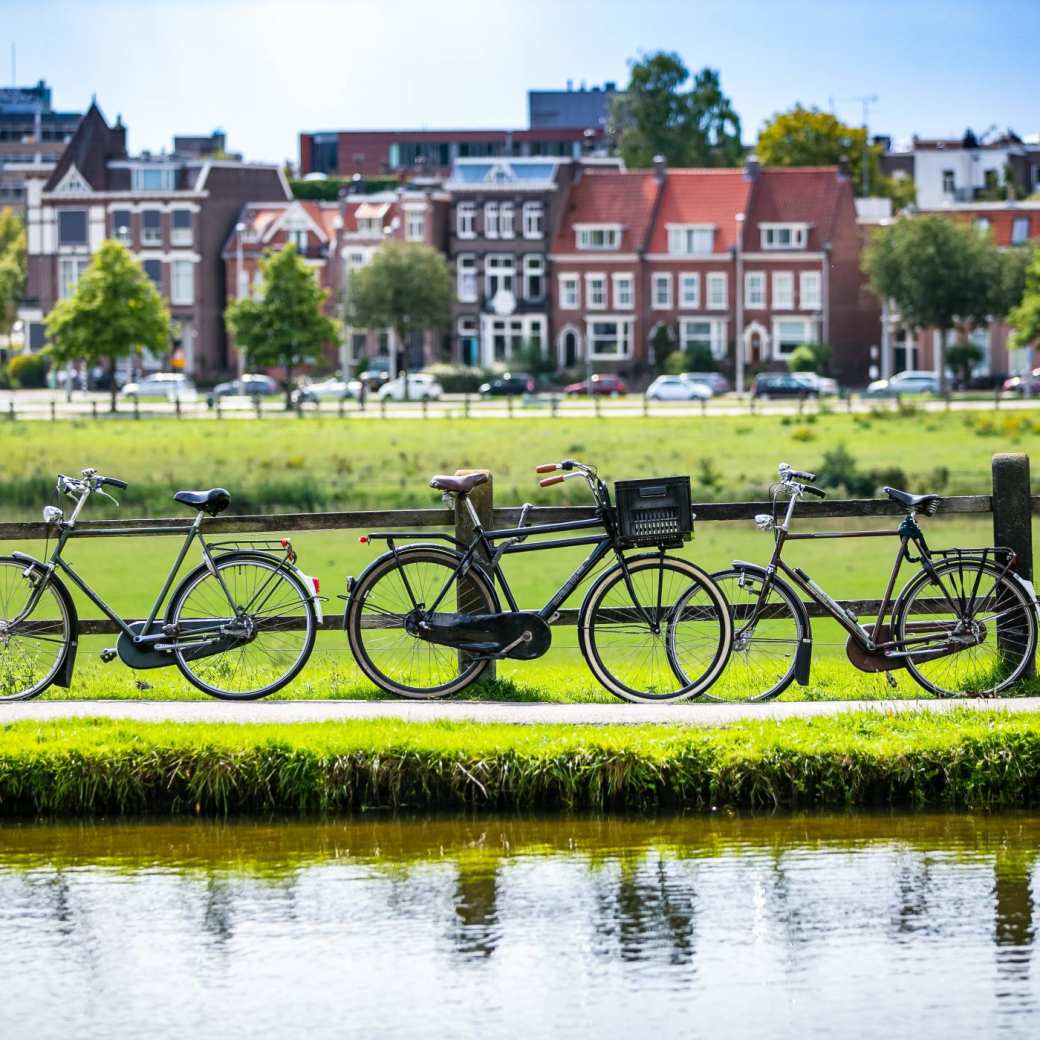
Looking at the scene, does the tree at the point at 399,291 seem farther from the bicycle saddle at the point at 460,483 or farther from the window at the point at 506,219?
the bicycle saddle at the point at 460,483

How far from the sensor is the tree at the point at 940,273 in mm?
74625

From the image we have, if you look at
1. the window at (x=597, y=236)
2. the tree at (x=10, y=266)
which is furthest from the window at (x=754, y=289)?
the tree at (x=10, y=266)

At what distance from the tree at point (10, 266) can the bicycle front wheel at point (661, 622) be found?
98.2 metres

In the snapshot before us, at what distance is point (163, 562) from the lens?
92.9 ft

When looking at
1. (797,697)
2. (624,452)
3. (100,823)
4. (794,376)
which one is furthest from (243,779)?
(794,376)

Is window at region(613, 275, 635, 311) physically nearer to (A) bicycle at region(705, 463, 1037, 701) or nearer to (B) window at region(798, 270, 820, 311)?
(B) window at region(798, 270, 820, 311)

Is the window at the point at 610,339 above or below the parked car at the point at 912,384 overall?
above

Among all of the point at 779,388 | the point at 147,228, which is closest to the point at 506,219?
the point at 147,228

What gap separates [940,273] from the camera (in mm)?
74562

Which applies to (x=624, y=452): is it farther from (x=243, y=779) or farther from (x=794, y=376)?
(x=243, y=779)

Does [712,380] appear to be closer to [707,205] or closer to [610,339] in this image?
Result: [610,339]

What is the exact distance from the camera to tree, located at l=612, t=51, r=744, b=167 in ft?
331

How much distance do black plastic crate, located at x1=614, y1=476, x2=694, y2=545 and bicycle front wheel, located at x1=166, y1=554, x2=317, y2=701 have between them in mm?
1670

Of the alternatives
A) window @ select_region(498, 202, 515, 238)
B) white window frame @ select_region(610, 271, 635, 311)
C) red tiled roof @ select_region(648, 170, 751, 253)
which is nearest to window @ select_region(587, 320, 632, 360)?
white window frame @ select_region(610, 271, 635, 311)
